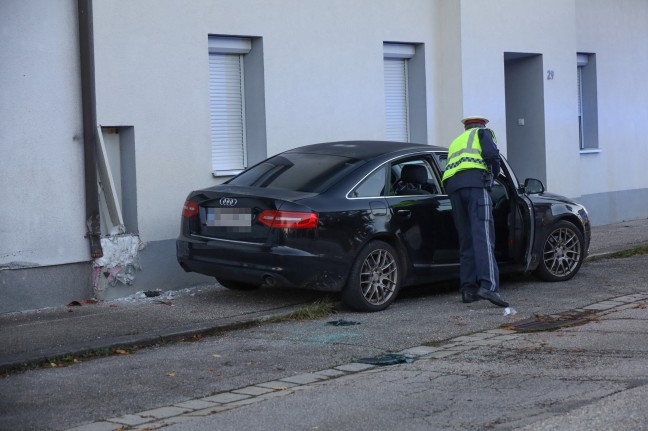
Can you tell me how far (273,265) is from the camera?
9781 mm

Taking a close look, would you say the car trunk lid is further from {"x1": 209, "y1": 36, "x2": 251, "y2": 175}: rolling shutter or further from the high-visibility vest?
{"x1": 209, "y1": 36, "x2": 251, "y2": 175}: rolling shutter

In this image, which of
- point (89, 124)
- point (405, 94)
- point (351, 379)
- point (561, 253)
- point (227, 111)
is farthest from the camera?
point (405, 94)

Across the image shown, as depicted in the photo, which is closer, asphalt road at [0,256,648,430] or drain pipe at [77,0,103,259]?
asphalt road at [0,256,648,430]

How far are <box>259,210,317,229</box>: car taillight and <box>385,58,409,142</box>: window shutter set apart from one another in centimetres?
588

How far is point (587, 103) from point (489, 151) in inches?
388

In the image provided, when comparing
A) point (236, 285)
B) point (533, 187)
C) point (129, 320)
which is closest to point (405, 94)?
point (533, 187)

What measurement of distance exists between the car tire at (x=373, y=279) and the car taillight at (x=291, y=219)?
631 millimetres

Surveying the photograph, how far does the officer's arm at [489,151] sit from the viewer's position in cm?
1033

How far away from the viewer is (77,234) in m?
11.1

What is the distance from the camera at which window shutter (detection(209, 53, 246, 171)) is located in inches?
510

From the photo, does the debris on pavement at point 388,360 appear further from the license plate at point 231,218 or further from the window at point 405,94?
the window at point 405,94

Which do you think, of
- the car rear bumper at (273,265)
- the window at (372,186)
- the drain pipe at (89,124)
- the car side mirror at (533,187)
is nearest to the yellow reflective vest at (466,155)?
the window at (372,186)

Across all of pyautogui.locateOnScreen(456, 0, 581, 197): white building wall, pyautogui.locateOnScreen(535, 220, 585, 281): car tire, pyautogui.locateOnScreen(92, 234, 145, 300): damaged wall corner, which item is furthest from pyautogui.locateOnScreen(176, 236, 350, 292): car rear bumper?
pyautogui.locateOnScreen(456, 0, 581, 197): white building wall

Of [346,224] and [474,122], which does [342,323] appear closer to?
[346,224]
